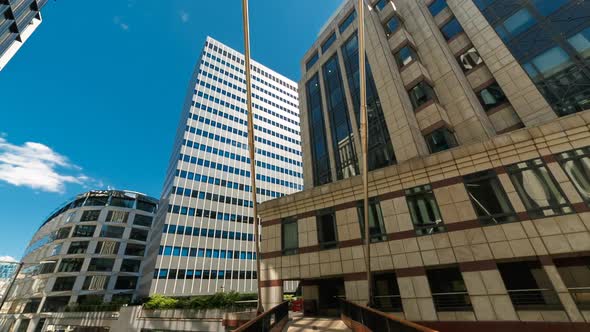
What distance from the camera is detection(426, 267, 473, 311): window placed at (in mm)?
13315

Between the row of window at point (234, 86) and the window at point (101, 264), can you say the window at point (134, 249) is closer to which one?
the window at point (101, 264)

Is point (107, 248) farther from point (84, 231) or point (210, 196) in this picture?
point (210, 196)

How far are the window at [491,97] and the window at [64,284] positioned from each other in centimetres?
7850

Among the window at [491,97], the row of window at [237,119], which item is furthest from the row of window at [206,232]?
the window at [491,97]

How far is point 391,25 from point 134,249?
75.9 m

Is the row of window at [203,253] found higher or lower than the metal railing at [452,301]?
higher

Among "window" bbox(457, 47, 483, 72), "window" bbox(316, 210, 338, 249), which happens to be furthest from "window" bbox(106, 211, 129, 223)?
"window" bbox(457, 47, 483, 72)

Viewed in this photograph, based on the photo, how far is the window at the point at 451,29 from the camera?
2248cm

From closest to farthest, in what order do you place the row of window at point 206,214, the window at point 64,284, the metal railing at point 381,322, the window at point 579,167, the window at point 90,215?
the metal railing at point 381,322, the window at point 579,167, the row of window at point 206,214, the window at point 64,284, the window at point 90,215

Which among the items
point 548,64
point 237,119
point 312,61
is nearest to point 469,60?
point 548,64

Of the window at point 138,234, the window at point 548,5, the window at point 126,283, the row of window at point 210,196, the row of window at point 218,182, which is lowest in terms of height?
the window at point 126,283

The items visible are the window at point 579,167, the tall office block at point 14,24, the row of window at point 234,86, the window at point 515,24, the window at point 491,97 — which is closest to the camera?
the window at point 579,167

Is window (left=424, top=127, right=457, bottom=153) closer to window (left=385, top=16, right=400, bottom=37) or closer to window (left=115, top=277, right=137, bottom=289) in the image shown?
window (left=385, top=16, right=400, bottom=37)

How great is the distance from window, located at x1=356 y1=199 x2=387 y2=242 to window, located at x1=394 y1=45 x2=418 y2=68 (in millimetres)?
14796
